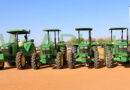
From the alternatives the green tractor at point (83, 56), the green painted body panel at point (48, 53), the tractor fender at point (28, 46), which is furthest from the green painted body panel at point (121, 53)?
the tractor fender at point (28, 46)

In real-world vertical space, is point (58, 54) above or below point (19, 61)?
above

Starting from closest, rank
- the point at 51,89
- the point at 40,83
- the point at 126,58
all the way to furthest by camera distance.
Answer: the point at 51,89 < the point at 40,83 < the point at 126,58

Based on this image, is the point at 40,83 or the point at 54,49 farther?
the point at 54,49

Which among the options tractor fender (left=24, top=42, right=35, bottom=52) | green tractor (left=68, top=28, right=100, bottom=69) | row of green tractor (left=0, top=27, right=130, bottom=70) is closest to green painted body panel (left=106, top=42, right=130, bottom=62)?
row of green tractor (left=0, top=27, right=130, bottom=70)

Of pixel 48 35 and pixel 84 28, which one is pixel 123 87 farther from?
pixel 48 35


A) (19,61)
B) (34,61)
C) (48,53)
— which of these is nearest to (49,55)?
(48,53)

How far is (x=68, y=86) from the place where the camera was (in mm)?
5668

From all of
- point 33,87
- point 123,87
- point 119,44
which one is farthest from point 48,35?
point 123,87

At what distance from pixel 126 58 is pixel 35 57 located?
17.0 feet

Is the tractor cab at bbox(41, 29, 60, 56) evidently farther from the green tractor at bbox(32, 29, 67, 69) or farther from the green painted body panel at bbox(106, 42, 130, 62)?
the green painted body panel at bbox(106, 42, 130, 62)

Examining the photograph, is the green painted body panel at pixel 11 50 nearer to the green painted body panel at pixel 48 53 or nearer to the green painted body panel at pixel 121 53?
the green painted body panel at pixel 48 53

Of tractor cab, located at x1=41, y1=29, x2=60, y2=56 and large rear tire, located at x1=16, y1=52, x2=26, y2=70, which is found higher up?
tractor cab, located at x1=41, y1=29, x2=60, y2=56

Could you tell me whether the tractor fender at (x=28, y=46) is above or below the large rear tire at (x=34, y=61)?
above

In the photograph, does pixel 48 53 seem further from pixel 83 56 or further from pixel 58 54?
pixel 83 56
